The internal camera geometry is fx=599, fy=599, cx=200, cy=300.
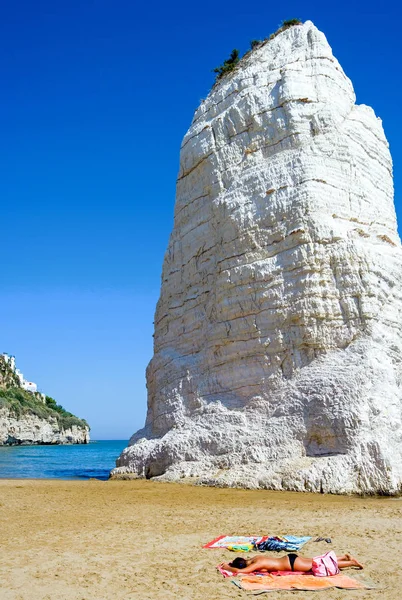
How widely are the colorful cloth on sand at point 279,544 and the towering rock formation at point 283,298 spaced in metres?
5.51

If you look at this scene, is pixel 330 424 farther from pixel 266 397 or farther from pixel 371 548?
pixel 371 548

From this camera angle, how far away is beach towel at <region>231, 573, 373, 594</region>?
19.3ft

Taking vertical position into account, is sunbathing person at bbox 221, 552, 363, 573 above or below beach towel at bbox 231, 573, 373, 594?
above

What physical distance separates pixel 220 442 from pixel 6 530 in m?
7.54

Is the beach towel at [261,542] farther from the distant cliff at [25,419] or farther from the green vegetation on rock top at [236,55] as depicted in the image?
the distant cliff at [25,419]

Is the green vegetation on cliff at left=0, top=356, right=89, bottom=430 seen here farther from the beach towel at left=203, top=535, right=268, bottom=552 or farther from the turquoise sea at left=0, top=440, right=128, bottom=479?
the beach towel at left=203, top=535, right=268, bottom=552

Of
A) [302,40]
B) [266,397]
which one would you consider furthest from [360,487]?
[302,40]

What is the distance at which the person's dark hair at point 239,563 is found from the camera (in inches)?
254

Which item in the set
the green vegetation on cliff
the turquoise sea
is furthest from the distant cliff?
the turquoise sea

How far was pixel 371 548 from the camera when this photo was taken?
7461 mm

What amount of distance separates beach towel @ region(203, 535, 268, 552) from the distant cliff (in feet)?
231

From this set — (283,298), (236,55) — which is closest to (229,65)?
(236,55)

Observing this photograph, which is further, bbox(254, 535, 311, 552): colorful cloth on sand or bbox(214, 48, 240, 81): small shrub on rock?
bbox(214, 48, 240, 81): small shrub on rock

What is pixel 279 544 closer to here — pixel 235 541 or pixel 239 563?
pixel 235 541
